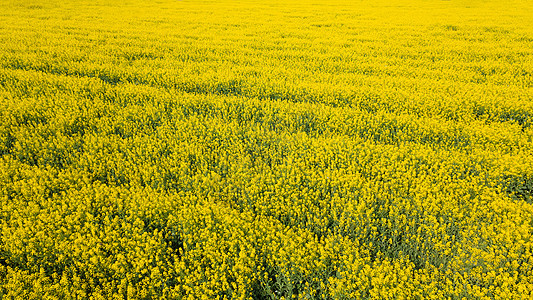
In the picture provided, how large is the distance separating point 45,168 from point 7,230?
165 cm

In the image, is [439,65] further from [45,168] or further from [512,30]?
[45,168]

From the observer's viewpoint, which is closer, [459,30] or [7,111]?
[7,111]

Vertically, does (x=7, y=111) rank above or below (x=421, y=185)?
above

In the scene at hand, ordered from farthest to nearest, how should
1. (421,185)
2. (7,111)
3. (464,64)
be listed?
(464,64) → (7,111) → (421,185)

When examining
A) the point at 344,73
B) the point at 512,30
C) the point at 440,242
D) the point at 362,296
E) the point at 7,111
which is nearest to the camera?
the point at 362,296

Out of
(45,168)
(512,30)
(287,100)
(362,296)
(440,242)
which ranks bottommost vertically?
(362,296)

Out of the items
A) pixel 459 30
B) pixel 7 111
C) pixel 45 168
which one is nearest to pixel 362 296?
pixel 45 168

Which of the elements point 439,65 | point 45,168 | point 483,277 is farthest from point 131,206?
point 439,65

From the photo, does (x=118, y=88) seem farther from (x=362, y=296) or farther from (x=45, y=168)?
(x=362, y=296)

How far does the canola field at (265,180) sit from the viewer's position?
9.87ft

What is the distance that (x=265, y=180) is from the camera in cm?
430

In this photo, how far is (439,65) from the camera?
9898 mm

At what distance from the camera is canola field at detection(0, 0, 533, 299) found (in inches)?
118

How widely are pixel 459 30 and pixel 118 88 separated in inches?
611
